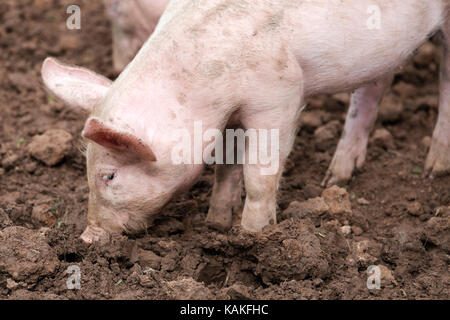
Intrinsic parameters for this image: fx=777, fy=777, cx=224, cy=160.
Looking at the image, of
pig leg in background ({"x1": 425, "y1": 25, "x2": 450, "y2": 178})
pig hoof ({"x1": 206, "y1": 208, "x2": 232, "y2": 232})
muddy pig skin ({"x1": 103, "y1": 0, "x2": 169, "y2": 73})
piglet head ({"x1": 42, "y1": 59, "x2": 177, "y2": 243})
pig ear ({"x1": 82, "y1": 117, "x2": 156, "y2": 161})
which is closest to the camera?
pig ear ({"x1": 82, "y1": 117, "x2": 156, "y2": 161})

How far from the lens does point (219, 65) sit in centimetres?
402

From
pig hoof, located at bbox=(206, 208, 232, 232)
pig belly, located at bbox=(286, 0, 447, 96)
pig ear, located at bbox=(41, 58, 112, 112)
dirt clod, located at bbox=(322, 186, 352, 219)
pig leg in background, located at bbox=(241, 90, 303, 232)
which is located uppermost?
pig belly, located at bbox=(286, 0, 447, 96)

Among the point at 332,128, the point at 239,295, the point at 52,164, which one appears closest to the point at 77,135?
the point at 52,164

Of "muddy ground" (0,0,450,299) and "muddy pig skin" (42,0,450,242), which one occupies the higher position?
"muddy pig skin" (42,0,450,242)

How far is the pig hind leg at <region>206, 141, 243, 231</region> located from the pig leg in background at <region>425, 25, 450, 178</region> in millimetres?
1426

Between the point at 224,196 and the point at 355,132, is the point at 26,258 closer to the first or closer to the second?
the point at 224,196

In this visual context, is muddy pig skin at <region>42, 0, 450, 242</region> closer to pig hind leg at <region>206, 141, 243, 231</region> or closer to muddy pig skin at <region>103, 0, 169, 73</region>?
pig hind leg at <region>206, 141, 243, 231</region>

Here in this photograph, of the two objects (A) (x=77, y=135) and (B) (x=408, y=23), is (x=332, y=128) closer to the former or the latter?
(B) (x=408, y=23)

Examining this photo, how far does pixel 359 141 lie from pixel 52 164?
216 cm

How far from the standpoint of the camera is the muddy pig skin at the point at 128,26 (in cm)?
618

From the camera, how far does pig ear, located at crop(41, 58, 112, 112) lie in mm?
4266

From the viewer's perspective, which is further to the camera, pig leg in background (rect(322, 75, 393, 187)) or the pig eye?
pig leg in background (rect(322, 75, 393, 187))

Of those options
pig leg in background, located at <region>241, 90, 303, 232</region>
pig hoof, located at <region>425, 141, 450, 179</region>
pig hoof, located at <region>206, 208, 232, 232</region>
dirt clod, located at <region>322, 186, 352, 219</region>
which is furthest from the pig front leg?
pig hoof, located at <region>425, 141, 450, 179</region>

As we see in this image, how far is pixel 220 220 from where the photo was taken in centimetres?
486
